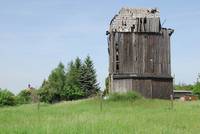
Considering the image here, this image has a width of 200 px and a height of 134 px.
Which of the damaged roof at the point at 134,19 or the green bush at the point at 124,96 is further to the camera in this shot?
the damaged roof at the point at 134,19

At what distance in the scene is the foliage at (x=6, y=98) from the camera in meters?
70.1

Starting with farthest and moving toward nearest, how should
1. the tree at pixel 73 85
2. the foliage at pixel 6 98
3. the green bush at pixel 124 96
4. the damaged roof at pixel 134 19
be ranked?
the tree at pixel 73 85 < the foliage at pixel 6 98 < the damaged roof at pixel 134 19 < the green bush at pixel 124 96

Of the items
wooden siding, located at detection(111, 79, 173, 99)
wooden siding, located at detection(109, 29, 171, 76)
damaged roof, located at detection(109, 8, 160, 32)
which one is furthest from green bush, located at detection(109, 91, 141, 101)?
damaged roof, located at detection(109, 8, 160, 32)

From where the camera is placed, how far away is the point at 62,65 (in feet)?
310

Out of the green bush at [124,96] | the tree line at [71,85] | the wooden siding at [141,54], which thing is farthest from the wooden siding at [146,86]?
the tree line at [71,85]

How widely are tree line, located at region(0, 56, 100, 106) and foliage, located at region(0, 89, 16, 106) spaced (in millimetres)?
8156

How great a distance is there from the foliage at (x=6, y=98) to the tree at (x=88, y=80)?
1503cm

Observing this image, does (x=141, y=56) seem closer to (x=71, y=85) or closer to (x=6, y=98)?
(x=6, y=98)

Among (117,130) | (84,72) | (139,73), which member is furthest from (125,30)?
(117,130)

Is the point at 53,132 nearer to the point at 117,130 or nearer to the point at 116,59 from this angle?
the point at 117,130

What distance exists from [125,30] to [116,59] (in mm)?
3312

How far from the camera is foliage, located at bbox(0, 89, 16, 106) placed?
7012cm

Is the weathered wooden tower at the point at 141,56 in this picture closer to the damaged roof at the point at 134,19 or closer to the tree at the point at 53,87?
the damaged roof at the point at 134,19

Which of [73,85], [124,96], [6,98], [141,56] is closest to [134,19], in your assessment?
[141,56]
